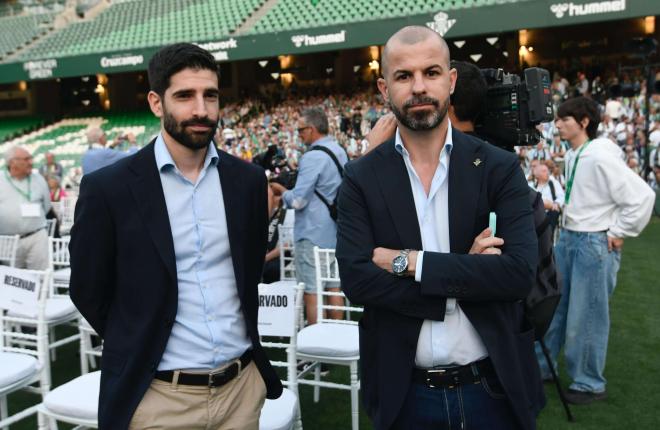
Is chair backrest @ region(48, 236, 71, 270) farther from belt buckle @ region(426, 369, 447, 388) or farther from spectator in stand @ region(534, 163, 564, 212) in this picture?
spectator in stand @ region(534, 163, 564, 212)

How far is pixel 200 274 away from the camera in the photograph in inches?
75.5

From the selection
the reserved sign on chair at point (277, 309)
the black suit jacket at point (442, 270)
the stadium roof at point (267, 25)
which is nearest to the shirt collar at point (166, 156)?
the black suit jacket at point (442, 270)

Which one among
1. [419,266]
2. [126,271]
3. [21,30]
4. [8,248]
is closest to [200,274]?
[126,271]

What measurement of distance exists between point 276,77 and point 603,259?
20529 mm

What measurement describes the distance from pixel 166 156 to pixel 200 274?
382 mm

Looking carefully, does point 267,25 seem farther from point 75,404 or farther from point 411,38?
point 411,38

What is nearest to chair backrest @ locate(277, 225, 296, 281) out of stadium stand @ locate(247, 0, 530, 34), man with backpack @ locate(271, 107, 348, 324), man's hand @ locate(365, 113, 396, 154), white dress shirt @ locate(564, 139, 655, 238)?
man with backpack @ locate(271, 107, 348, 324)

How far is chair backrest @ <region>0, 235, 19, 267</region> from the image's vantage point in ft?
17.1

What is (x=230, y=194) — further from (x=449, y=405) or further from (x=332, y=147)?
(x=332, y=147)

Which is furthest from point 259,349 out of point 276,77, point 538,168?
point 276,77

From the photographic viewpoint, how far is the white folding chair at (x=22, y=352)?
10.2ft

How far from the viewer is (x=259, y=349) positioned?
205 centimetres

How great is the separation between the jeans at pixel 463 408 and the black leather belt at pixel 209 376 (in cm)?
55

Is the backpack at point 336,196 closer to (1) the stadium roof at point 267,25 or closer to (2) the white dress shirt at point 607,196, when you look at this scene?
(2) the white dress shirt at point 607,196
